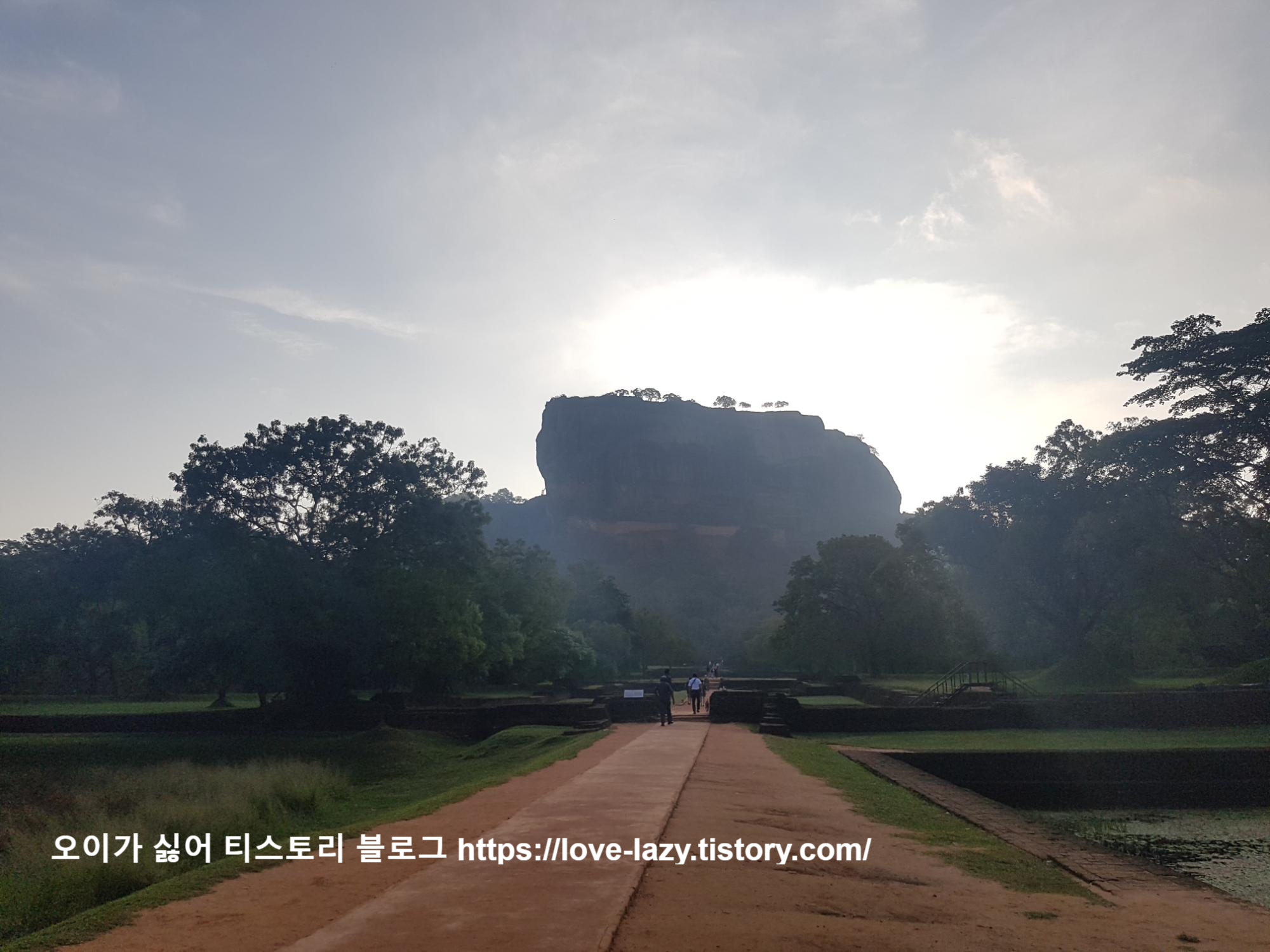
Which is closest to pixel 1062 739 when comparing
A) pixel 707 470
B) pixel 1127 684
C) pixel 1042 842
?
pixel 1042 842

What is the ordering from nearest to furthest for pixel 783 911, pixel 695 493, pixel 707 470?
pixel 783 911
pixel 695 493
pixel 707 470

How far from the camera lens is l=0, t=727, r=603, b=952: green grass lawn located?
6801 mm

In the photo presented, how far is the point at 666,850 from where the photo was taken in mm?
6832

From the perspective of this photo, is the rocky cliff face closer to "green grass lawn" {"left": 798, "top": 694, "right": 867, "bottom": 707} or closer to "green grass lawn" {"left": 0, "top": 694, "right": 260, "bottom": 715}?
"green grass lawn" {"left": 0, "top": 694, "right": 260, "bottom": 715}

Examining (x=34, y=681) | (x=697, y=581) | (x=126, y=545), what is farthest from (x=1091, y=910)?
(x=697, y=581)

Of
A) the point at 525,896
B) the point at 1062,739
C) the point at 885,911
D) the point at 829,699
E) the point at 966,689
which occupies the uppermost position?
the point at 525,896

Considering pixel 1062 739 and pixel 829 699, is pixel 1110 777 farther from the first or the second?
pixel 829 699

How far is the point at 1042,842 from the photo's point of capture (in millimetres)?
8180

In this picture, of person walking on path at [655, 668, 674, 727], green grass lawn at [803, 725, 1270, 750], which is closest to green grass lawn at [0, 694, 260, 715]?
person walking on path at [655, 668, 674, 727]

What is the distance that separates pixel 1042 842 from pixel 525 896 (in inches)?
200

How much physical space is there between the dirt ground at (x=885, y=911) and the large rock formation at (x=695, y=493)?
10259 cm

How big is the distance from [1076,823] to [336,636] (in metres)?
19.4

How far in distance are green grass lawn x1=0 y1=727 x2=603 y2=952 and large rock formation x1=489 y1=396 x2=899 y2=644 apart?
88.9m

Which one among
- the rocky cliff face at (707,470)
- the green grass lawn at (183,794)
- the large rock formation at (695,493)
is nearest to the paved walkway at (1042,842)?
the green grass lawn at (183,794)
